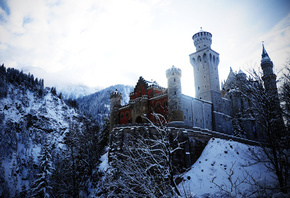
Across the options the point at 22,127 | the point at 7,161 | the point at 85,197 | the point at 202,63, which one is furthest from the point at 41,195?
the point at 22,127

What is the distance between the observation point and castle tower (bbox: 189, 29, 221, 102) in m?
43.8

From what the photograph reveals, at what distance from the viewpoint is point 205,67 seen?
4494 centimetres

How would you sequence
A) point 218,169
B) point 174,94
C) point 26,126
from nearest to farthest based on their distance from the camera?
point 218,169, point 174,94, point 26,126

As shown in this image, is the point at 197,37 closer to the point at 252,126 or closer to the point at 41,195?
the point at 252,126

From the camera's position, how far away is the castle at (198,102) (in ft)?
111

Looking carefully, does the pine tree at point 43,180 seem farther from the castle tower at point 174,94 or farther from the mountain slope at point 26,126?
the mountain slope at point 26,126

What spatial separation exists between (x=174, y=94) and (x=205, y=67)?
16188 mm

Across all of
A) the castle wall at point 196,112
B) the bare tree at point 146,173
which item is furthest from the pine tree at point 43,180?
the castle wall at point 196,112

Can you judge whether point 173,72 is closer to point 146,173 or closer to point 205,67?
point 205,67

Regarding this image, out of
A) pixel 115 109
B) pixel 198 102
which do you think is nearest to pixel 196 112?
pixel 198 102

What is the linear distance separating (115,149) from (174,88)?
45.2 ft

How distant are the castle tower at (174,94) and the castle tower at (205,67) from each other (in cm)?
1251

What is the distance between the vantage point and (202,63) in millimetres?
45531

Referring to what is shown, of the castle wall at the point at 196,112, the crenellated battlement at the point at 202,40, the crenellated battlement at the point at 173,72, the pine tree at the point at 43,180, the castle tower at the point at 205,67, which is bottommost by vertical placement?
the pine tree at the point at 43,180
